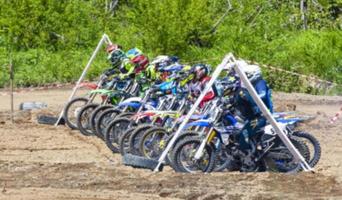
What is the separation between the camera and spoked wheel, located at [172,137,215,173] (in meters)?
10.4

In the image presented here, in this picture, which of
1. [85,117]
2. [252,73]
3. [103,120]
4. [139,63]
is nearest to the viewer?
[252,73]

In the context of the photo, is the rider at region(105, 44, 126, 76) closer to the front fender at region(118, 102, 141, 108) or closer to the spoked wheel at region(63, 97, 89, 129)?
the spoked wheel at region(63, 97, 89, 129)

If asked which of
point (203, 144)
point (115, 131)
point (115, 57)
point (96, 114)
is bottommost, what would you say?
point (96, 114)

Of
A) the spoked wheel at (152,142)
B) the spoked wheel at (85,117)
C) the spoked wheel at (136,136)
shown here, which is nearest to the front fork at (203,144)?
the spoked wheel at (152,142)

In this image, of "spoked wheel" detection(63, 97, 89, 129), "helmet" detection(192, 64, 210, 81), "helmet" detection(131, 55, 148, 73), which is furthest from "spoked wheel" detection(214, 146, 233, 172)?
"spoked wheel" detection(63, 97, 89, 129)

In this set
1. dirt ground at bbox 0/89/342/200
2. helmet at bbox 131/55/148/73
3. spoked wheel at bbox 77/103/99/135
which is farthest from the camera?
spoked wheel at bbox 77/103/99/135

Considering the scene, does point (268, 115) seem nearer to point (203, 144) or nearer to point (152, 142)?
point (203, 144)

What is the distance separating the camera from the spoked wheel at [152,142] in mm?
11430

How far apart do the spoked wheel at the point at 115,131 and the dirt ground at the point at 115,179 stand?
175 millimetres

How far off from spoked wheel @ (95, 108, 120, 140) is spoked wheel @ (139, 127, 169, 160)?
222 centimetres

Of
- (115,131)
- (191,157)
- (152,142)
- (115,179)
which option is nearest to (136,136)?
(152,142)

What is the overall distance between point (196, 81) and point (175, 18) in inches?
481

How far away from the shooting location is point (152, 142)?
1153 centimetres

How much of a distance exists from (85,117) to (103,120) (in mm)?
1006
